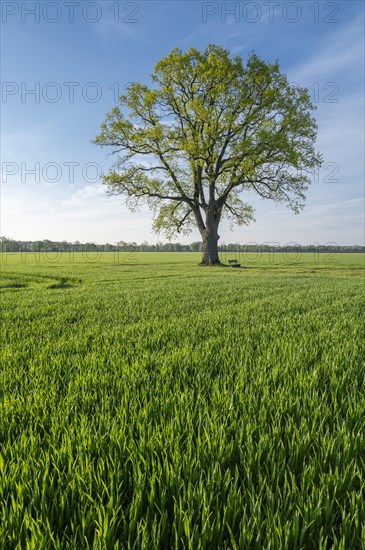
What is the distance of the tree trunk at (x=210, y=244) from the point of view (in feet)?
115

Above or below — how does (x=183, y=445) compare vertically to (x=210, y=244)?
below

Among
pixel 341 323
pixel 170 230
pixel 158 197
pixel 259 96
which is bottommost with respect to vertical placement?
pixel 341 323

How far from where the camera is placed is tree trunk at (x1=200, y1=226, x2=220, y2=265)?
35.2 m

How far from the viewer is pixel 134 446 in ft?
6.32

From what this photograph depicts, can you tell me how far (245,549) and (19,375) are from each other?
2.85 metres

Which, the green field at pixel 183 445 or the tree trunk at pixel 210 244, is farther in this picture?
the tree trunk at pixel 210 244

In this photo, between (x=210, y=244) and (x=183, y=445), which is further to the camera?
(x=210, y=244)

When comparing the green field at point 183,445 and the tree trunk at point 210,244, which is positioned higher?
the tree trunk at point 210,244

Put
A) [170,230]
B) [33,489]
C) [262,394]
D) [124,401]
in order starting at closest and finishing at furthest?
[33,489], [124,401], [262,394], [170,230]

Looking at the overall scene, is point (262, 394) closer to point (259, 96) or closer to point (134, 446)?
point (134, 446)

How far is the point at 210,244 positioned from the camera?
3553cm

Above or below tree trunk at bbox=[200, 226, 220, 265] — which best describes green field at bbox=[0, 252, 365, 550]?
below

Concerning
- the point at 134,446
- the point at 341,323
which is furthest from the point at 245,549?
the point at 341,323

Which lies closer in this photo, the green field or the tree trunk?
the green field
